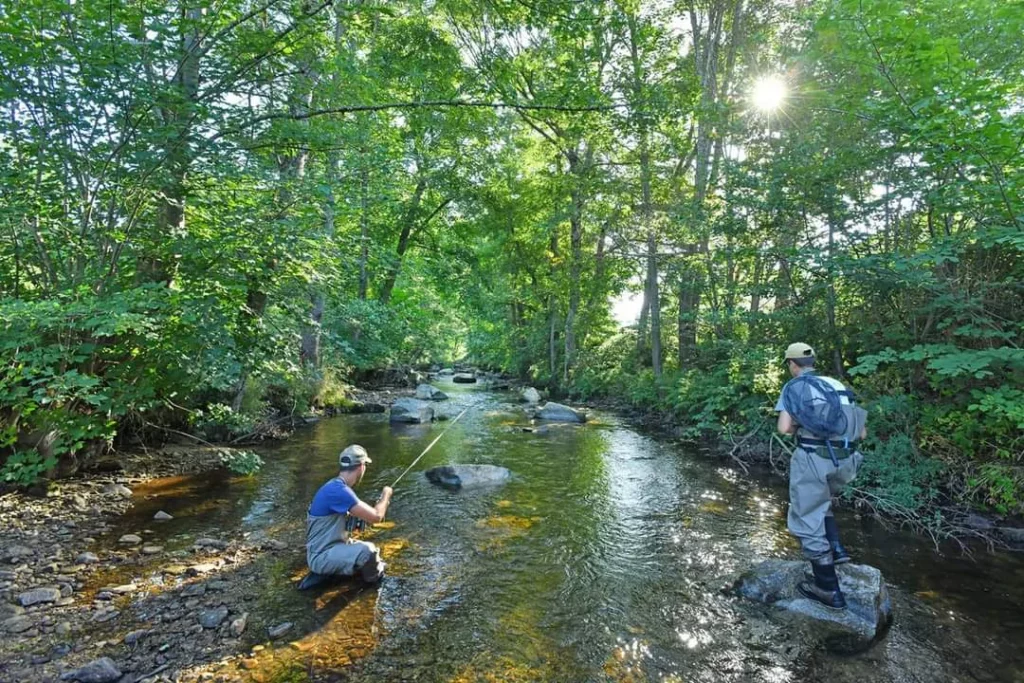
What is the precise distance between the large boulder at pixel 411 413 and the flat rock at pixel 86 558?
9.29m

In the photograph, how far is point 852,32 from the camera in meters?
6.87

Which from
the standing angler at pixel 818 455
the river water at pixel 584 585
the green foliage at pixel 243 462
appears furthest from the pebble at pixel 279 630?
the standing angler at pixel 818 455

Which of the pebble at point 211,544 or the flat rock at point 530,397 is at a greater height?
the flat rock at point 530,397

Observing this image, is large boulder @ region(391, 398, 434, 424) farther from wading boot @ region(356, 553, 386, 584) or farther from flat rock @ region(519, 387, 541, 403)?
wading boot @ region(356, 553, 386, 584)

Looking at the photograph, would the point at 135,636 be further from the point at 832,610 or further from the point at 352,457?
the point at 832,610

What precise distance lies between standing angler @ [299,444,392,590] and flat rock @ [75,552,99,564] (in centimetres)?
222

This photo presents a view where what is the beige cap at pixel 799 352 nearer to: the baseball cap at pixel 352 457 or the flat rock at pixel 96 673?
the baseball cap at pixel 352 457

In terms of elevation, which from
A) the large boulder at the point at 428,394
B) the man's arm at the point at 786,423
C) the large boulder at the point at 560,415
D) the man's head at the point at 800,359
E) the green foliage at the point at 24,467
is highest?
the man's head at the point at 800,359

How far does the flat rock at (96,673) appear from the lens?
323 cm

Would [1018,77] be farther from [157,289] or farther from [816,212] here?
[157,289]

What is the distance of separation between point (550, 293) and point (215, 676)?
2235 cm

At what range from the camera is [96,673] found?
327cm

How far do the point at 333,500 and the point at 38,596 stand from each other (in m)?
2.47

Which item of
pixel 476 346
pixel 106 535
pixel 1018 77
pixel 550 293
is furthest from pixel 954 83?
pixel 476 346
